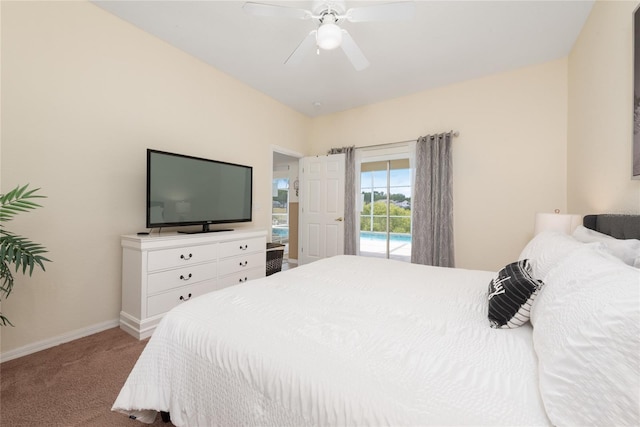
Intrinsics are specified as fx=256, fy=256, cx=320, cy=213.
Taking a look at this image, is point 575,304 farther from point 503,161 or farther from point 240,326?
point 503,161

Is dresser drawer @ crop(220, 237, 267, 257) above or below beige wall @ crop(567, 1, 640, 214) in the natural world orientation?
below

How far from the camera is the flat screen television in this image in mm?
2340

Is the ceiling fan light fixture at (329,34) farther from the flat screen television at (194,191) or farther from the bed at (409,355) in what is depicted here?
the bed at (409,355)

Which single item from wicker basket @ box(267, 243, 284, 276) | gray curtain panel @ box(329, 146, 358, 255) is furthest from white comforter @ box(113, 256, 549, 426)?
gray curtain panel @ box(329, 146, 358, 255)

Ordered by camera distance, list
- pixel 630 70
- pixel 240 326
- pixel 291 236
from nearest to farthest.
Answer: pixel 240 326, pixel 630 70, pixel 291 236

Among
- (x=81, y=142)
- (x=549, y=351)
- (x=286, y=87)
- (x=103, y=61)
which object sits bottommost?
(x=549, y=351)

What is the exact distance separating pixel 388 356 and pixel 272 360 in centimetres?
38

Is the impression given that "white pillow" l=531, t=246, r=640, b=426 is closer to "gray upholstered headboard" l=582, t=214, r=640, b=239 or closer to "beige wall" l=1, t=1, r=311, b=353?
"gray upholstered headboard" l=582, t=214, r=640, b=239

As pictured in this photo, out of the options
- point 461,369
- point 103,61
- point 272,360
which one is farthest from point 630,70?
point 103,61

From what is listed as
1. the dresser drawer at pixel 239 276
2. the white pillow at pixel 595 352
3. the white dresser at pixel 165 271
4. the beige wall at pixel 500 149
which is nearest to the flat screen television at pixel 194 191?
the white dresser at pixel 165 271

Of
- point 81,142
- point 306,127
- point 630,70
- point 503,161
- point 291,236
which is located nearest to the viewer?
point 630,70

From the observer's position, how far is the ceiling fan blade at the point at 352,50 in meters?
2.03

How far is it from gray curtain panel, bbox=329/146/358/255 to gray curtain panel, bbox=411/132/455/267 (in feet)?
3.00

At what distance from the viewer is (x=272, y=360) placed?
0.84 metres
